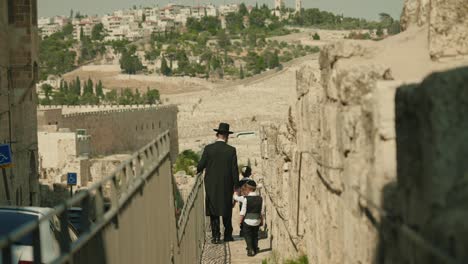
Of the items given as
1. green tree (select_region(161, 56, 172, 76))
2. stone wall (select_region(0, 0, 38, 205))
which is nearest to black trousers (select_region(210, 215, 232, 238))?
stone wall (select_region(0, 0, 38, 205))

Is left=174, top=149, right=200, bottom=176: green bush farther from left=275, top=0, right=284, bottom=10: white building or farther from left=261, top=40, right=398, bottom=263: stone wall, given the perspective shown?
left=275, top=0, right=284, bottom=10: white building

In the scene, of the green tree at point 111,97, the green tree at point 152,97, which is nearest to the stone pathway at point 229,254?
the green tree at point 152,97

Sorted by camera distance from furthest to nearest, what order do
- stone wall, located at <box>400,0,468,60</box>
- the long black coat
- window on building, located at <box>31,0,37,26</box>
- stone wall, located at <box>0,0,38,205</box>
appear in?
window on building, located at <box>31,0,37,26</box>, stone wall, located at <box>0,0,38,205</box>, the long black coat, stone wall, located at <box>400,0,468,60</box>

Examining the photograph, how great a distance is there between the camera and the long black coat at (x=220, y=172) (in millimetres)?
8906

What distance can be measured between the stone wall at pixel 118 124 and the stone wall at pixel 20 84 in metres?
34.7

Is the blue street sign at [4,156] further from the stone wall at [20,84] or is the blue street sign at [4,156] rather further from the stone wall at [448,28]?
the stone wall at [448,28]

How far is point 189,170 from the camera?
4341cm

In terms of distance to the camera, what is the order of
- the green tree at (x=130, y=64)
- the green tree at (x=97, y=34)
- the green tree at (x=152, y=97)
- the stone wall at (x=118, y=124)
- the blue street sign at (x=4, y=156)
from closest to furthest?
1. the blue street sign at (x=4, y=156)
2. the stone wall at (x=118, y=124)
3. the green tree at (x=152, y=97)
4. the green tree at (x=130, y=64)
5. the green tree at (x=97, y=34)

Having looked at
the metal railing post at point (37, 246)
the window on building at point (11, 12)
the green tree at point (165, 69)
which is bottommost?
the green tree at point (165, 69)

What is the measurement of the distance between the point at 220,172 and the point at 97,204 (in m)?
5.12

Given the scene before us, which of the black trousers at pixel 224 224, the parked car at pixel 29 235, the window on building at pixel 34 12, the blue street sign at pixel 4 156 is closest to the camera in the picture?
the parked car at pixel 29 235

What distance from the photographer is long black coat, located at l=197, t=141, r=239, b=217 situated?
8.91 m

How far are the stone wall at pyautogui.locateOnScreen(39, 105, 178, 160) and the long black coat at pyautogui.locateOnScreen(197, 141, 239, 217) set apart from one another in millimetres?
46033

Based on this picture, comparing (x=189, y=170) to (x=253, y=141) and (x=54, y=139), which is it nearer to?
(x=54, y=139)
